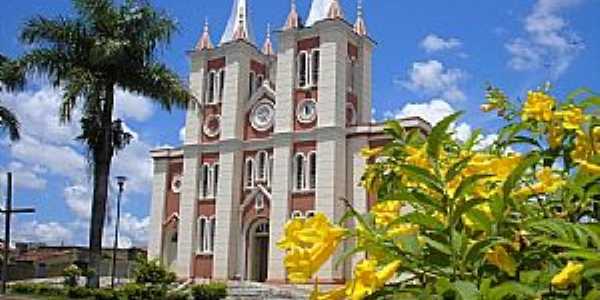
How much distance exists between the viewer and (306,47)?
3488 centimetres

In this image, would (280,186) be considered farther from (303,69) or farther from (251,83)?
(251,83)

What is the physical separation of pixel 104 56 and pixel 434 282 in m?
→ 18.2

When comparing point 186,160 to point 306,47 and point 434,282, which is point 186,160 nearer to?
point 306,47

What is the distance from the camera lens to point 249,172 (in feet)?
118

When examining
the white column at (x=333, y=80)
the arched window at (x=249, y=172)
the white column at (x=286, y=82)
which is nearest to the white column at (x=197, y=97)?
the arched window at (x=249, y=172)

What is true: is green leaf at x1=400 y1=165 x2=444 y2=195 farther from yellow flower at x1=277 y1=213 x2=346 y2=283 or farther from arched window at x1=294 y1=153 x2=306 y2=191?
arched window at x1=294 y1=153 x2=306 y2=191

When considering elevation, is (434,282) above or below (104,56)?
below

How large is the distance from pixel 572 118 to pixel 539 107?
10 centimetres

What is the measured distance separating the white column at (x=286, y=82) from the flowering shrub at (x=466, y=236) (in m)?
32.6

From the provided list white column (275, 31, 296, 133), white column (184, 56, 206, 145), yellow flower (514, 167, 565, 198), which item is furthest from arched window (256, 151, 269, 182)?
yellow flower (514, 167, 565, 198)

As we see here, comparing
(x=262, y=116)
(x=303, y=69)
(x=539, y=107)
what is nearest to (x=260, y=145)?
(x=262, y=116)

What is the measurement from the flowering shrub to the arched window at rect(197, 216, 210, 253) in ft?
115

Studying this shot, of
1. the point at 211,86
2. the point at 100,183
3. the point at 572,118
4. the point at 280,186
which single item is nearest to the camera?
the point at 572,118

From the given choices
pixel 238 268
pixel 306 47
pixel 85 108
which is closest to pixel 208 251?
pixel 238 268
